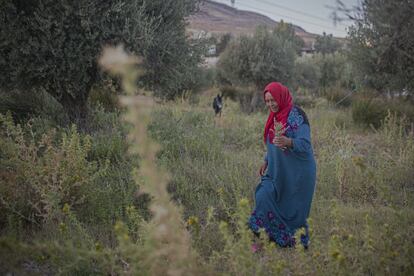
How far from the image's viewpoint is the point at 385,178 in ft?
16.9

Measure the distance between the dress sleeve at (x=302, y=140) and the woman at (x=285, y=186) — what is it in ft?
0.21

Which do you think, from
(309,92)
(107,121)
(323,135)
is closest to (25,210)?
(107,121)

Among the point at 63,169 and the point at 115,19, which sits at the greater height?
the point at 115,19

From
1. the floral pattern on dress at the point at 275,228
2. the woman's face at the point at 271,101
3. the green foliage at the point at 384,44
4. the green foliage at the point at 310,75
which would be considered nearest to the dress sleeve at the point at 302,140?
the woman's face at the point at 271,101

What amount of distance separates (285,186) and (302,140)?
1.79 feet

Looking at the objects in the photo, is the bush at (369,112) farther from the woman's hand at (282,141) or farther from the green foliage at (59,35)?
the woman's hand at (282,141)

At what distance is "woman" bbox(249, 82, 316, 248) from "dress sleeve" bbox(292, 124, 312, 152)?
0.06m

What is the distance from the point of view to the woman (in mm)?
3812

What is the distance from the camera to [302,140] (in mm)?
3654

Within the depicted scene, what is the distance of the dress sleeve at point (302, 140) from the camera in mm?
3604

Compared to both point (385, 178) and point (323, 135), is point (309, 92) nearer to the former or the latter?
point (323, 135)

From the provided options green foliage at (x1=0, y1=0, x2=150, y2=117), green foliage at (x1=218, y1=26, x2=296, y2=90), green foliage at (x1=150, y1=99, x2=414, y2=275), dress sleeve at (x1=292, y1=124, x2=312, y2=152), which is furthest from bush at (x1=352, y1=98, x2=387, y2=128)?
green foliage at (x1=218, y1=26, x2=296, y2=90)

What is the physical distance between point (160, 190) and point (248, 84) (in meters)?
20.4

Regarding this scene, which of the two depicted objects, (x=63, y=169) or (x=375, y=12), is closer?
(x=63, y=169)
